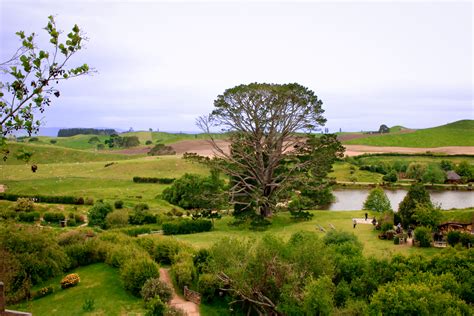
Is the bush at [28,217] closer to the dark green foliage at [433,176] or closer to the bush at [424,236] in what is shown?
the bush at [424,236]

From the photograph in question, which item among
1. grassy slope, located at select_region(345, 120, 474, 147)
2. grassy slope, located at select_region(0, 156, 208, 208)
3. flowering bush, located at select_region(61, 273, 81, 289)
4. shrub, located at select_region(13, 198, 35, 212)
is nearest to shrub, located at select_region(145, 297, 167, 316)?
flowering bush, located at select_region(61, 273, 81, 289)

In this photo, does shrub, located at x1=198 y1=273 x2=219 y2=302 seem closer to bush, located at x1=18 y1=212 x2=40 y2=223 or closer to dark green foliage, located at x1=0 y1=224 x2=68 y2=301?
dark green foliage, located at x1=0 y1=224 x2=68 y2=301

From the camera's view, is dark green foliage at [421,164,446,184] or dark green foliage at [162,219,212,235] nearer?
dark green foliage at [162,219,212,235]

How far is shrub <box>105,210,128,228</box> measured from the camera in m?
40.3

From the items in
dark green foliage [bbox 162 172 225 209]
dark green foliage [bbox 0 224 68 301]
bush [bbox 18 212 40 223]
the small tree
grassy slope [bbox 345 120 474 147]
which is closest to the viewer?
dark green foliage [bbox 0 224 68 301]

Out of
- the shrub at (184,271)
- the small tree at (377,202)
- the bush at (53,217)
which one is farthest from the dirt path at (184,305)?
the small tree at (377,202)

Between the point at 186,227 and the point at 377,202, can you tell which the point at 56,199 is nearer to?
the point at 186,227

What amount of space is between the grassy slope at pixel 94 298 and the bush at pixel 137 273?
1.80 ft

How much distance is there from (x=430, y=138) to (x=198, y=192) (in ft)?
309

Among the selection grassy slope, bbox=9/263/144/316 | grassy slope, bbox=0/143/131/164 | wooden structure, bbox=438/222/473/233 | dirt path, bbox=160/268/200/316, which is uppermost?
grassy slope, bbox=0/143/131/164

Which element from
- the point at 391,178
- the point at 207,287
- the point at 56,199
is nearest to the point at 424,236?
the point at 207,287

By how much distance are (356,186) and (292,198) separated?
3333 centimetres

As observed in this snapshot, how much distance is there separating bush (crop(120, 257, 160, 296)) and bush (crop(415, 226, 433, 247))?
17.6 m

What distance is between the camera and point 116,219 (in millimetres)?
40531
